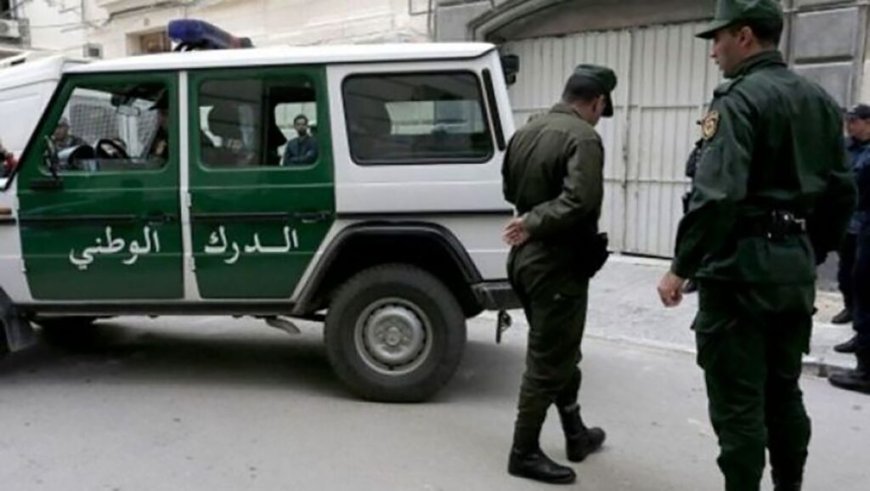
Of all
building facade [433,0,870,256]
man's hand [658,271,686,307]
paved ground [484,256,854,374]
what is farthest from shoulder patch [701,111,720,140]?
building facade [433,0,870,256]

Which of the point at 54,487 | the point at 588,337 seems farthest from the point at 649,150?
the point at 54,487

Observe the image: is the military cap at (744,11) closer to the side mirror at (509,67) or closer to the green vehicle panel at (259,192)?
the side mirror at (509,67)

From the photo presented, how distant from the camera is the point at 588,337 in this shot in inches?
237

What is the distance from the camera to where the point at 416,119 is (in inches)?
171

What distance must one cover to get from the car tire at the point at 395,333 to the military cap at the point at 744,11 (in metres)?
2.20

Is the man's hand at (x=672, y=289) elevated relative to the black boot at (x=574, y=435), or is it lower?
elevated

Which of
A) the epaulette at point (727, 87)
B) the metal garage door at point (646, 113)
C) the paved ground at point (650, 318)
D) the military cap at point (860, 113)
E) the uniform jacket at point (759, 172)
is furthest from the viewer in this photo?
the metal garage door at point (646, 113)

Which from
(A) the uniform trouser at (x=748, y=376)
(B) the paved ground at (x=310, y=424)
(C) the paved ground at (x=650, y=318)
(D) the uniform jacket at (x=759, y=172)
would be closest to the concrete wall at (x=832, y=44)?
(C) the paved ground at (x=650, y=318)

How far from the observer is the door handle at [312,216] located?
4.30 m

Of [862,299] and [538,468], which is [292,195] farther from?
[862,299]

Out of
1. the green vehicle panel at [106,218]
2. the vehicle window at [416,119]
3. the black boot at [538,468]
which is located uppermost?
the vehicle window at [416,119]

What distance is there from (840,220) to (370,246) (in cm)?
246

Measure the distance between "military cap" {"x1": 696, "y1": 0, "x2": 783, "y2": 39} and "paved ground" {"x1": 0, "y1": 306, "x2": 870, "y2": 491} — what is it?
78.8 inches

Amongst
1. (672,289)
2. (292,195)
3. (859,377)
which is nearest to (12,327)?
(292,195)
